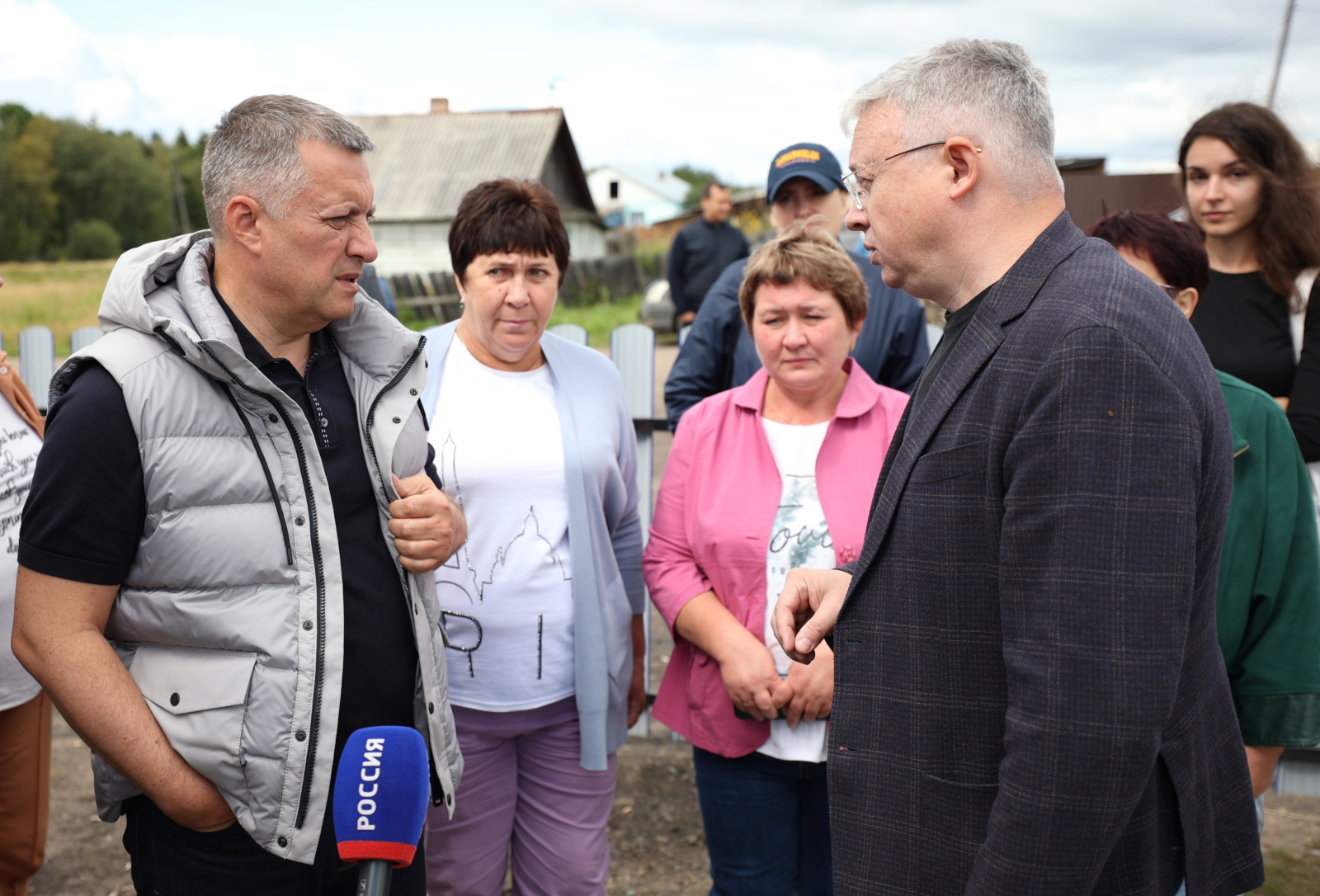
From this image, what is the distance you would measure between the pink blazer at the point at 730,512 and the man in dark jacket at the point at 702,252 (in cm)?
714

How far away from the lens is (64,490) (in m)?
1.61

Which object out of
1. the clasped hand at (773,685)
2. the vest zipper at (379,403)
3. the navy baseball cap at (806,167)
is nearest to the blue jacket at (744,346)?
the navy baseball cap at (806,167)

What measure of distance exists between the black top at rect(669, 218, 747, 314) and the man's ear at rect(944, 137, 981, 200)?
8.44 m

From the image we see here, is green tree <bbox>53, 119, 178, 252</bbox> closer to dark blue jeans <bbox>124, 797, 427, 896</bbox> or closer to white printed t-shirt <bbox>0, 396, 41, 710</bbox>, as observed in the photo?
white printed t-shirt <bbox>0, 396, 41, 710</bbox>

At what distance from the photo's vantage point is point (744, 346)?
10.8 ft

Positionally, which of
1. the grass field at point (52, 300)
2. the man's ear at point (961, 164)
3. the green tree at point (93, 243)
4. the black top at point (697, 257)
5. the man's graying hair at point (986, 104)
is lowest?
the man's ear at point (961, 164)

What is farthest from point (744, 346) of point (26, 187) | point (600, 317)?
point (26, 187)

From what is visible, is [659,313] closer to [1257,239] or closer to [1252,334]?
[1257,239]

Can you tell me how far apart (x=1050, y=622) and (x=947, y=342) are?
51cm

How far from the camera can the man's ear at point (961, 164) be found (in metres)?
1.37

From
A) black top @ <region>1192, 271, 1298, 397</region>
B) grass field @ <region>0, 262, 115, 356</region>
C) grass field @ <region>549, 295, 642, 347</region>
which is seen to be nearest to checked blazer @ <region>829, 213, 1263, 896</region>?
black top @ <region>1192, 271, 1298, 397</region>

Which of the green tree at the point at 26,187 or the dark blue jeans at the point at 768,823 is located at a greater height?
the green tree at the point at 26,187

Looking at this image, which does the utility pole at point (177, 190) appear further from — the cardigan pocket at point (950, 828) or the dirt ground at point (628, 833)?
the cardigan pocket at point (950, 828)

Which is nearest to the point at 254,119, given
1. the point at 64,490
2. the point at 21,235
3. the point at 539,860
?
the point at 64,490
